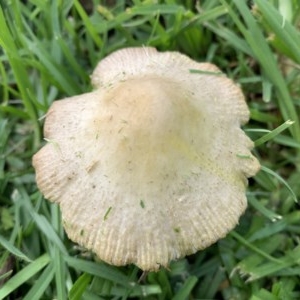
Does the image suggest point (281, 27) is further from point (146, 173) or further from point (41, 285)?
point (41, 285)

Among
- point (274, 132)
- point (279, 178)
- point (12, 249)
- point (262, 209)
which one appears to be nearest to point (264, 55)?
point (274, 132)

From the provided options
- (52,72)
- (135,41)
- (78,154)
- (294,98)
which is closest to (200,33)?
(135,41)

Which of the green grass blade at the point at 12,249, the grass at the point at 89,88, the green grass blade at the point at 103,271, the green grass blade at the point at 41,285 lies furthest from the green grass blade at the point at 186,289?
the green grass blade at the point at 12,249

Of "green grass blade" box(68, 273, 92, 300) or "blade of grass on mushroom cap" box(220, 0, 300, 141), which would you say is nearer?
"green grass blade" box(68, 273, 92, 300)

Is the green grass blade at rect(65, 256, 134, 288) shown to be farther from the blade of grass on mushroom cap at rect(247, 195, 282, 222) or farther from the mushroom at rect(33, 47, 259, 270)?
the blade of grass on mushroom cap at rect(247, 195, 282, 222)

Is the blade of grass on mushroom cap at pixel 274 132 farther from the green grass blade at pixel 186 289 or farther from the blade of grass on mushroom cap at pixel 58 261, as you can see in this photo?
the blade of grass on mushroom cap at pixel 58 261

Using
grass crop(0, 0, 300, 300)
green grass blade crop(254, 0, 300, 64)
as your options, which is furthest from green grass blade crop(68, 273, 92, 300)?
green grass blade crop(254, 0, 300, 64)
